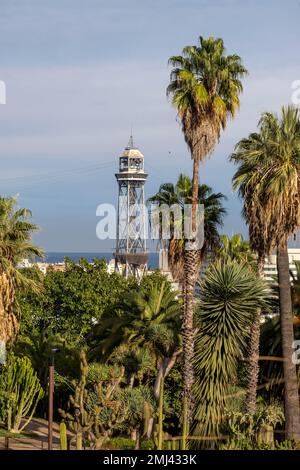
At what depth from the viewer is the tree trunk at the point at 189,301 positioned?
32.2m

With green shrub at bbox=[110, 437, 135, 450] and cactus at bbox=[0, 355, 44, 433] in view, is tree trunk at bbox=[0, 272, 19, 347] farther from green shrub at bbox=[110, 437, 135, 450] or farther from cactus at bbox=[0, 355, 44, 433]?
cactus at bbox=[0, 355, 44, 433]

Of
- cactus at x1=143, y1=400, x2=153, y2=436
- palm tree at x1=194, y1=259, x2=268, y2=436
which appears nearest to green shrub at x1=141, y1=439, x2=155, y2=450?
cactus at x1=143, y1=400, x2=153, y2=436

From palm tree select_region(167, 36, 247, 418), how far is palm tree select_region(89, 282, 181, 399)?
11.8 ft

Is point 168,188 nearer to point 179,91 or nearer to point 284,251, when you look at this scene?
point 179,91

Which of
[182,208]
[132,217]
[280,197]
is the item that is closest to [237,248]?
[182,208]

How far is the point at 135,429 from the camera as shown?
37.3 metres

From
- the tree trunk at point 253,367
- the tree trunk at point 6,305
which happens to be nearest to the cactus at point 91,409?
the tree trunk at point 6,305

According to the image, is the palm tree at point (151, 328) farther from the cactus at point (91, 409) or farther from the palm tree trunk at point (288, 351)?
the palm tree trunk at point (288, 351)

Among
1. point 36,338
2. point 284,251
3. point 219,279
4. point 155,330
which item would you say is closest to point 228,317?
point 219,279

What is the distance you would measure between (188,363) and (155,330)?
5.07 meters

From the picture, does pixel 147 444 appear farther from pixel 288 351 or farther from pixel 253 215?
pixel 253 215

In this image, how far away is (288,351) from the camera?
30.3m

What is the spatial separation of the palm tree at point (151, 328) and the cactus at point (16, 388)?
11.3ft
